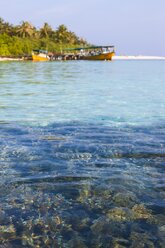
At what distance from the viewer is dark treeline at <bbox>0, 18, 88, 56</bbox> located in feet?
337

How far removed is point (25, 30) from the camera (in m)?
115

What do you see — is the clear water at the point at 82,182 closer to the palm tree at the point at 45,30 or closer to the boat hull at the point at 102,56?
the boat hull at the point at 102,56

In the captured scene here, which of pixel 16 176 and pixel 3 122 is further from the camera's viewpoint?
pixel 3 122

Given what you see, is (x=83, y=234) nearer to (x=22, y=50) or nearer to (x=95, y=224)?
(x=95, y=224)

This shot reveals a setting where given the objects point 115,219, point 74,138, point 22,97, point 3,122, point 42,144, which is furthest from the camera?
point 22,97

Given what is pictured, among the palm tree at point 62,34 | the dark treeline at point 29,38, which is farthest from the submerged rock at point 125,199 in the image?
the palm tree at point 62,34

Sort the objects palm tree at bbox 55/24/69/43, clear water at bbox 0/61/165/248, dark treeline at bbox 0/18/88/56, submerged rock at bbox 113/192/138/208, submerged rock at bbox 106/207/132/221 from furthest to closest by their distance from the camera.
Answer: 1. palm tree at bbox 55/24/69/43
2. dark treeline at bbox 0/18/88/56
3. submerged rock at bbox 113/192/138/208
4. submerged rock at bbox 106/207/132/221
5. clear water at bbox 0/61/165/248

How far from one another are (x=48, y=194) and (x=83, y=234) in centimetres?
129

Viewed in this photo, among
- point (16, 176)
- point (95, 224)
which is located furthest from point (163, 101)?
point (95, 224)

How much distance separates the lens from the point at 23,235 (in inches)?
170

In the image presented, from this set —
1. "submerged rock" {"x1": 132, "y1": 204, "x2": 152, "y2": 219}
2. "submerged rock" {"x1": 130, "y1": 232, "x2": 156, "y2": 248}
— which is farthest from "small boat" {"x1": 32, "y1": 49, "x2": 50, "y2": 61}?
"submerged rock" {"x1": 130, "y1": 232, "x2": 156, "y2": 248}

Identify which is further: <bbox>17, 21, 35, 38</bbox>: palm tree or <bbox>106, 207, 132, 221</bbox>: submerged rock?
<bbox>17, 21, 35, 38</bbox>: palm tree

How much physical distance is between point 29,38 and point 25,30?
280 cm

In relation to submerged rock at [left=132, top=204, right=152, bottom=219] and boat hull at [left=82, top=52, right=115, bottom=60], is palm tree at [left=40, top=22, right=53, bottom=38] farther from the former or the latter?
submerged rock at [left=132, top=204, right=152, bottom=219]
